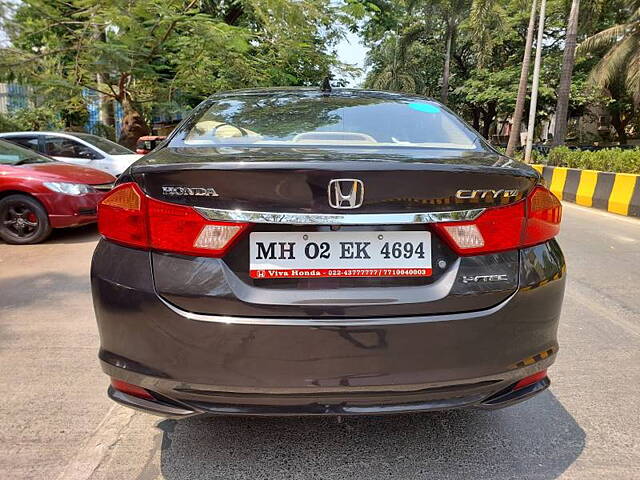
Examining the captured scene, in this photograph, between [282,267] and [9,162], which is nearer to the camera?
[282,267]

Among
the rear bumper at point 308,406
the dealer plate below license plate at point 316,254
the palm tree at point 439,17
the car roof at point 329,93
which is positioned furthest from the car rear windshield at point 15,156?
the palm tree at point 439,17

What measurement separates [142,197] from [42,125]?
68.4 feet

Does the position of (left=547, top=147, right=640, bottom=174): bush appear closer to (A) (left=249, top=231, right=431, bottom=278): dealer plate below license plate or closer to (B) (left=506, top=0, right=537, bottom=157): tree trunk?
(B) (left=506, top=0, right=537, bottom=157): tree trunk

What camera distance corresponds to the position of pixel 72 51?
12008 mm

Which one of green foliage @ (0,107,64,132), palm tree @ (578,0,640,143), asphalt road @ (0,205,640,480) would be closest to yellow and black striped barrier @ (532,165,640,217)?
asphalt road @ (0,205,640,480)

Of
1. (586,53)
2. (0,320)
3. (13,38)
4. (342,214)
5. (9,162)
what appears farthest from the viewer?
(586,53)

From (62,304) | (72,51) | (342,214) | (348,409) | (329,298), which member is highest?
(72,51)

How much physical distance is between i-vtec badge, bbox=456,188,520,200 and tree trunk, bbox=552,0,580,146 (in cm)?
1660

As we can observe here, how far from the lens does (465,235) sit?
175cm

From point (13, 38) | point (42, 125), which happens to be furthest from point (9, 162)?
point (42, 125)

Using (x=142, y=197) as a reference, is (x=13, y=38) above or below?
above

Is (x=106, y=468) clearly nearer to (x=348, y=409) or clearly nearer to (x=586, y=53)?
(x=348, y=409)

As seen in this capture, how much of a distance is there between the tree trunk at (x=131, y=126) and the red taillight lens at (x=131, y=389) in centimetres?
1296

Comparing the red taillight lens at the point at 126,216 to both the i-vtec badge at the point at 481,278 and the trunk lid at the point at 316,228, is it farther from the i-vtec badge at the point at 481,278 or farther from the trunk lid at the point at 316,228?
the i-vtec badge at the point at 481,278
